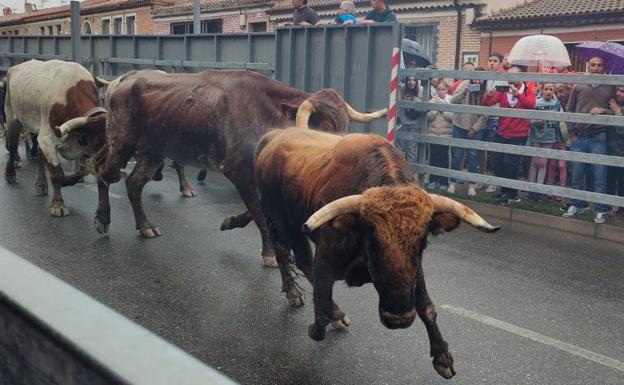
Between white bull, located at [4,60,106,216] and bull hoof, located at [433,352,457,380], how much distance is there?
5.73 m

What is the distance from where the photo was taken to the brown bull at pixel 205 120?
21.4 feet

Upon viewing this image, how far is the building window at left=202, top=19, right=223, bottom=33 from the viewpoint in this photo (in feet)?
113

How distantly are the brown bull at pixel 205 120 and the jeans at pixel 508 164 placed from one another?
341cm

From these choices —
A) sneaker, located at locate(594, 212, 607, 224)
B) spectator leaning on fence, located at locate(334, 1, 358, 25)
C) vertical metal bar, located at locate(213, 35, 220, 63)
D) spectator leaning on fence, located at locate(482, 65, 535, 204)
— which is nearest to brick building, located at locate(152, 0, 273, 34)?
vertical metal bar, located at locate(213, 35, 220, 63)

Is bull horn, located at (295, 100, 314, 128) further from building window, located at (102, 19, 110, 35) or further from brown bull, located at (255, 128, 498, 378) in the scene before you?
building window, located at (102, 19, 110, 35)

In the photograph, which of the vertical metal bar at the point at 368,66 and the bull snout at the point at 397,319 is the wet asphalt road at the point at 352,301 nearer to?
the bull snout at the point at 397,319

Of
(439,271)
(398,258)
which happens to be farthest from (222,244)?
(398,258)

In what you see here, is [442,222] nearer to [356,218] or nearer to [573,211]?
[356,218]

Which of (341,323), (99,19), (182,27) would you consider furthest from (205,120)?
(99,19)

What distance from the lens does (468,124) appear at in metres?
10.1

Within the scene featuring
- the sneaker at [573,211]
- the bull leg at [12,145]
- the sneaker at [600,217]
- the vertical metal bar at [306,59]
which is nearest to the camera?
the sneaker at [600,217]

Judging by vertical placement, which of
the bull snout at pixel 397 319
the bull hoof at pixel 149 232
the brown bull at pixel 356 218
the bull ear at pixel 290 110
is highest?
the bull ear at pixel 290 110

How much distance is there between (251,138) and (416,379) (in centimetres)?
349

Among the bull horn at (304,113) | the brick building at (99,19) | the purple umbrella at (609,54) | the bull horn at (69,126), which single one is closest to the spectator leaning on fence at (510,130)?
the purple umbrella at (609,54)
